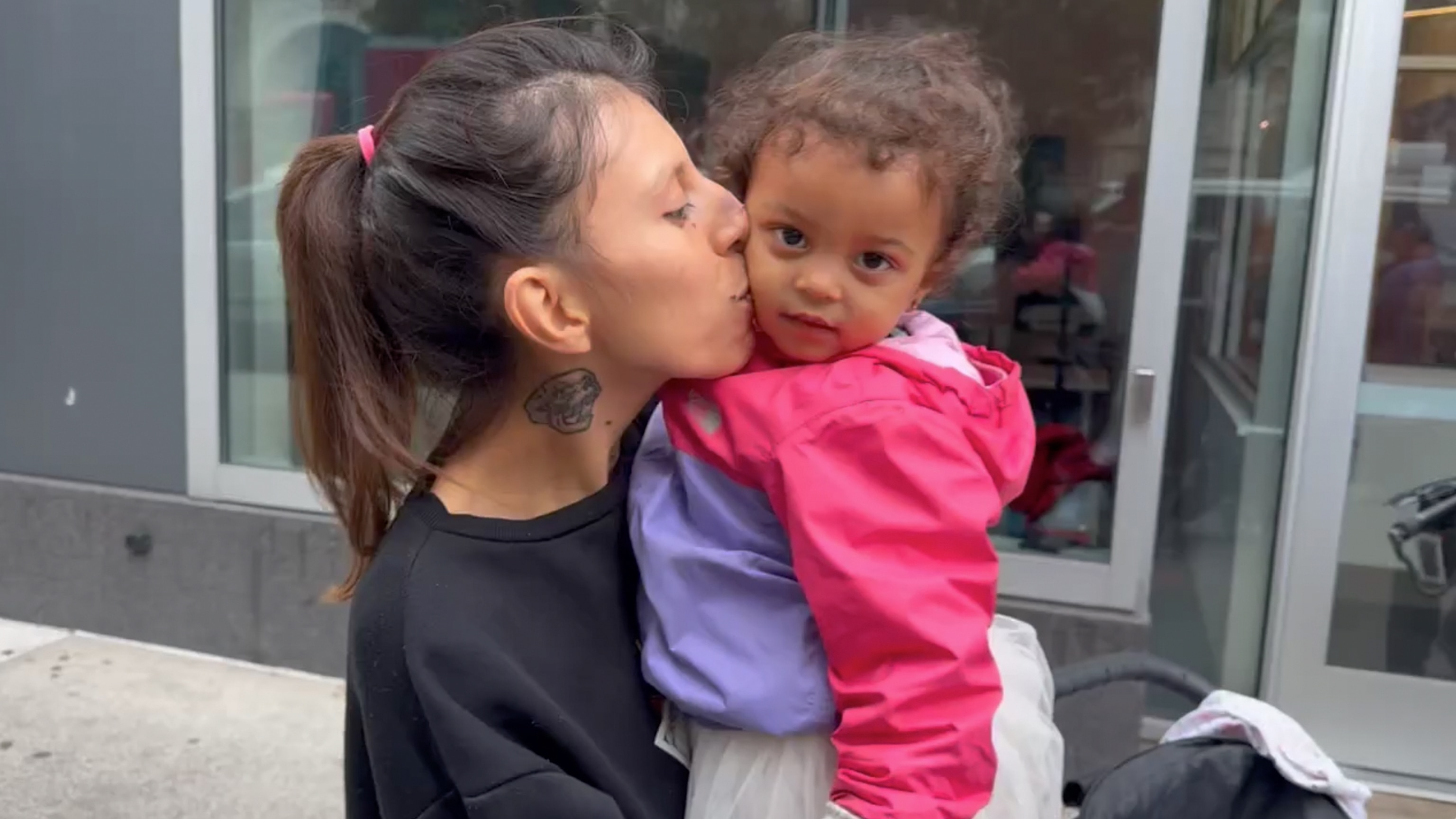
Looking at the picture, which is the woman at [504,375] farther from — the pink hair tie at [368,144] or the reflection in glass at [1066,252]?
the reflection in glass at [1066,252]

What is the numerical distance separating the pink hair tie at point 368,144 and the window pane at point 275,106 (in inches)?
123

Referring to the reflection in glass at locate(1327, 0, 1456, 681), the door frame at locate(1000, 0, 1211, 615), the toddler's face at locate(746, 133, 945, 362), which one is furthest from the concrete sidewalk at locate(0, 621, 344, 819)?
the reflection in glass at locate(1327, 0, 1456, 681)

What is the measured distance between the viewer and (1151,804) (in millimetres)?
1673

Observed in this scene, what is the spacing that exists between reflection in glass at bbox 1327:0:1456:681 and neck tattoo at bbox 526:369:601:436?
3.03 meters

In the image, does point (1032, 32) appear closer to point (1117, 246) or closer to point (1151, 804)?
point (1117, 246)

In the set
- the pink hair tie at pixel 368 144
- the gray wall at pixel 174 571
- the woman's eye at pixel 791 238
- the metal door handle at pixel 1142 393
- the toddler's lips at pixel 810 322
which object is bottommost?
the gray wall at pixel 174 571

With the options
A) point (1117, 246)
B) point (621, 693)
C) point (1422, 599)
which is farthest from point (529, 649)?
point (1422, 599)

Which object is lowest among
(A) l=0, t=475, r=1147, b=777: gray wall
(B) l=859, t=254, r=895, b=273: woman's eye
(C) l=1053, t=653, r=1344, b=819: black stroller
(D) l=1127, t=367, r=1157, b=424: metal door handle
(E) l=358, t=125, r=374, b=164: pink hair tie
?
(A) l=0, t=475, r=1147, b=777: gray wall

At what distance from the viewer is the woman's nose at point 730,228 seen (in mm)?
1422

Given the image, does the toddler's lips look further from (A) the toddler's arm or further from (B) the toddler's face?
(A) the toddler's arm

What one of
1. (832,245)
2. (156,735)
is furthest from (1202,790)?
(156,735)

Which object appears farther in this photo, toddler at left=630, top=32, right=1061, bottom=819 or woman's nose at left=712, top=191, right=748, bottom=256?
woman's nose at left=712, top=191, right=748, bottom=256

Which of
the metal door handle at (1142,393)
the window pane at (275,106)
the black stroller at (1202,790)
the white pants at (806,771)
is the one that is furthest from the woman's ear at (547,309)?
the window pane at (275,106)

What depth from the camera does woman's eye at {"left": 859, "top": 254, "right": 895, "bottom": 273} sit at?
1.46m
